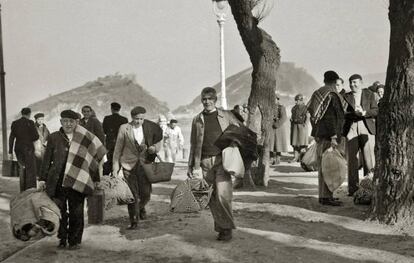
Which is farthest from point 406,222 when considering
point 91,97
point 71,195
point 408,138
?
point 91,97

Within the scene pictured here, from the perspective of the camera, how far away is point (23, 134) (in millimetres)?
12109

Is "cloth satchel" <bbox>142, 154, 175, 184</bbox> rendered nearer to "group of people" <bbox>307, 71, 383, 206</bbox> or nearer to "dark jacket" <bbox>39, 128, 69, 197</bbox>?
"dark jacket" <bbox>39, 128, 69, 197</bbox>

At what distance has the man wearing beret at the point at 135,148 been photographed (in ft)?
27.6

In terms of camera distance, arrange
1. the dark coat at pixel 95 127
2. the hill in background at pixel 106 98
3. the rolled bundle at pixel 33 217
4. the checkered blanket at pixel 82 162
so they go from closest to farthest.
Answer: the rolled bundle at pixel 33 217 < the checkered blanket at pixel 82 162 < the dark coat at pixel 95 127 < the hill in background at pixel 106 98

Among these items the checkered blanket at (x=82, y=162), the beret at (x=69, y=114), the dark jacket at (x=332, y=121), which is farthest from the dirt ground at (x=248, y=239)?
the beret at (x=69, y=114)

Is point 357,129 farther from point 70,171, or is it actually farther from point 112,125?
point 70,171

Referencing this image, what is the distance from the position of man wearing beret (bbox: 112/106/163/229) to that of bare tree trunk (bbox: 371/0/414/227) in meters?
3.19

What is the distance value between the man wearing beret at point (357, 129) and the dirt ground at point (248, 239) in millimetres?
559

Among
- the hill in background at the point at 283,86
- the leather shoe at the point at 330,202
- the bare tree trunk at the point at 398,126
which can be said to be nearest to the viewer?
the bare tree trunk at the point at 398,126

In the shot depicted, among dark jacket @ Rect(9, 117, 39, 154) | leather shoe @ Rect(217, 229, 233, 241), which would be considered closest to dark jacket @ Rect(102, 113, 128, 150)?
dark jacket @ Rect(9, 117, 39, 154)

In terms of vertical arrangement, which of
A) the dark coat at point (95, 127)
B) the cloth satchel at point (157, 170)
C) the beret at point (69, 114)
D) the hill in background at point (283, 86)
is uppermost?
the hill in background at point (283, 86)

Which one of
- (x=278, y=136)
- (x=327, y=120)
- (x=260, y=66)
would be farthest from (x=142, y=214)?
(x=278, y=136)

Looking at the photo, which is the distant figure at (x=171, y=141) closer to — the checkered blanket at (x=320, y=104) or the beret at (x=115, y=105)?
the beret at (x=115, y=105)

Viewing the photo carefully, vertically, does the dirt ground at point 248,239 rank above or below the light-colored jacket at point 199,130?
below
